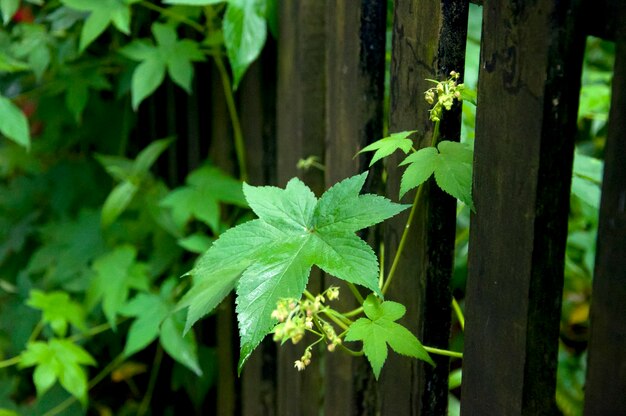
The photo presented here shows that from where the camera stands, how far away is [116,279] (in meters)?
2.51

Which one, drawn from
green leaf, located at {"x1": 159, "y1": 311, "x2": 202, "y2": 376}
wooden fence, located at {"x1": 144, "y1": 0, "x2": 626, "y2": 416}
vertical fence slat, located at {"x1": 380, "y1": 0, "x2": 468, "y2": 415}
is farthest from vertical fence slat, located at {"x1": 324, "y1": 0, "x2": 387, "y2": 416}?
green leaf, located at {"x1": 159, "y1": 311, "x2": 202, "y2": 376}

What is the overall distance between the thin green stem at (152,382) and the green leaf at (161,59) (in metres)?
0.93

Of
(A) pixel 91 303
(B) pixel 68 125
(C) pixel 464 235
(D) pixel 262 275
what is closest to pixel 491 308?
(D) pixel 262 275

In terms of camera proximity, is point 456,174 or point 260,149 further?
point 260,149

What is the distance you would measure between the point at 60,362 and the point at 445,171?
5.02 ft

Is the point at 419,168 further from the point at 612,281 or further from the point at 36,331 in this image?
the point at 36,331

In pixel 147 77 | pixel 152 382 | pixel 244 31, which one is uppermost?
pixel 244 31

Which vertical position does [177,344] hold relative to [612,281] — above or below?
below

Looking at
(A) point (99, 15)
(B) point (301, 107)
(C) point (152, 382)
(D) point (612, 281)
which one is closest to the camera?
(D) point (612, 281)

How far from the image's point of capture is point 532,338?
1294mm

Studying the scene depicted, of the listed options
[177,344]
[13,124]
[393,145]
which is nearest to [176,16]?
[13,124]

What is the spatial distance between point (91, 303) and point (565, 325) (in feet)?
5.09

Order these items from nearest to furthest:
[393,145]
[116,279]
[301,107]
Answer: [393,145], [301,107], [116,279]

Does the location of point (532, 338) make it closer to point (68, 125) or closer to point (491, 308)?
point (491, 308)
